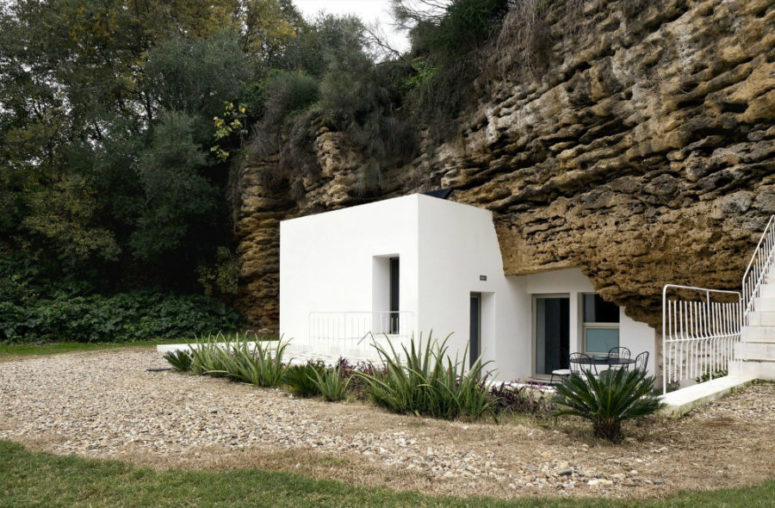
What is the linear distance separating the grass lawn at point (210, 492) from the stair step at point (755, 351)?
4379 mm

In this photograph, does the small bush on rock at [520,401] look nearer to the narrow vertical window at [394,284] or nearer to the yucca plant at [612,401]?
the yucca plant at [612,401]

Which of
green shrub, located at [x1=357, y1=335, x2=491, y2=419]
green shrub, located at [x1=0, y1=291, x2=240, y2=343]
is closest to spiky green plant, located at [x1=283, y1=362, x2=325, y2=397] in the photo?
green shrub, located at [x1=357, y1=335, x2=491, y2=419]

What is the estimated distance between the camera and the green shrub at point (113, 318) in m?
15.9

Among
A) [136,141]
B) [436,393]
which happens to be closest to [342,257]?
[436,393]

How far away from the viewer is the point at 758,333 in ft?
25.6

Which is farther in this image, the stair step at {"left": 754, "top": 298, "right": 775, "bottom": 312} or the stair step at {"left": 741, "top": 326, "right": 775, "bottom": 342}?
the stair step at {"left": 754, "top": 298, "right": 775, "bottom": 312}

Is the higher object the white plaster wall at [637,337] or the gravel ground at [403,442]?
the white plaster wall at [637,337]

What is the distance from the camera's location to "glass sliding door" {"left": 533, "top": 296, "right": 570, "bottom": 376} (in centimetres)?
1288

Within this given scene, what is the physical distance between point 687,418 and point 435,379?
2.59 metres

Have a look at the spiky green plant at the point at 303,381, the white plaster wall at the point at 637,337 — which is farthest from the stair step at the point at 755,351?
the spiky green plant at the point at 303,381

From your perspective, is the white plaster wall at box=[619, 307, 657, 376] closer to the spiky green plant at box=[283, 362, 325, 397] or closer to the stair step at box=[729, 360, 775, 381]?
the stair step at box=[729, 360, 775, 381]

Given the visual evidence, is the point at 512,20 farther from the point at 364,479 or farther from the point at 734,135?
the point at 364,479

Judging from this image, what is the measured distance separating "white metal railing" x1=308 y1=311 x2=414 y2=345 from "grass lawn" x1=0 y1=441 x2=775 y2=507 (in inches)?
261

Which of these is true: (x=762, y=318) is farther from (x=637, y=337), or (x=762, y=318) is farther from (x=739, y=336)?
(x=637, y=337)
